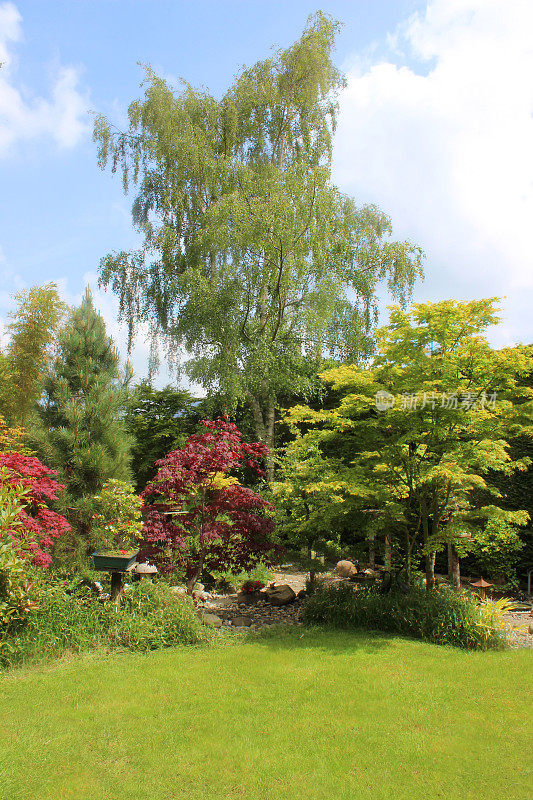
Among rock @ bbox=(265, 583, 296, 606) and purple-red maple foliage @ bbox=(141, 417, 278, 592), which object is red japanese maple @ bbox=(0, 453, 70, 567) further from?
rock @ bbox=(265, 583, 296, 606)

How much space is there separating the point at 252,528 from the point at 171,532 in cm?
117

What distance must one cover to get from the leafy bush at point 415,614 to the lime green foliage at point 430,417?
59 cm

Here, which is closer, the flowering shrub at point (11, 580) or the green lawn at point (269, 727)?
the green lawn at point (269, 727)

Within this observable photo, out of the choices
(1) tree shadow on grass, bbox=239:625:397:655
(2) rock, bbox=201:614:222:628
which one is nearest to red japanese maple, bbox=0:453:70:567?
(2) rock, bbox=201:614:222:628

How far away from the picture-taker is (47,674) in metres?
4.49

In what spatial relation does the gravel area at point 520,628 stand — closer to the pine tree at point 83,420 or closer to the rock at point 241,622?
the rock at point 241,622

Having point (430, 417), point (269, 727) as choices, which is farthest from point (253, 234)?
point (269, 727)

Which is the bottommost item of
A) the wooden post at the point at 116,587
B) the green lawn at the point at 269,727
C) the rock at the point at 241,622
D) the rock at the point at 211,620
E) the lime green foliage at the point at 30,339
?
the rock at the point at 241,622

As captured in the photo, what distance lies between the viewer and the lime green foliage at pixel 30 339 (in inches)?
421

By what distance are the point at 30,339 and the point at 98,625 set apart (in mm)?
7391

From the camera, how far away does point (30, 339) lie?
1073 centimetres

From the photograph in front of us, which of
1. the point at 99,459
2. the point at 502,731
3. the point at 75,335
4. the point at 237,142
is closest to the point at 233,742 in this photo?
the point at 502,731

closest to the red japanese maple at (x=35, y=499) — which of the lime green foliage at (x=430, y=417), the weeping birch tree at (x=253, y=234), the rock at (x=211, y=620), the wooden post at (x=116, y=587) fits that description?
the wooden post at (x=116, y=587)

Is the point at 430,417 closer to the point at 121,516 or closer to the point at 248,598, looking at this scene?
the point at 121,516
